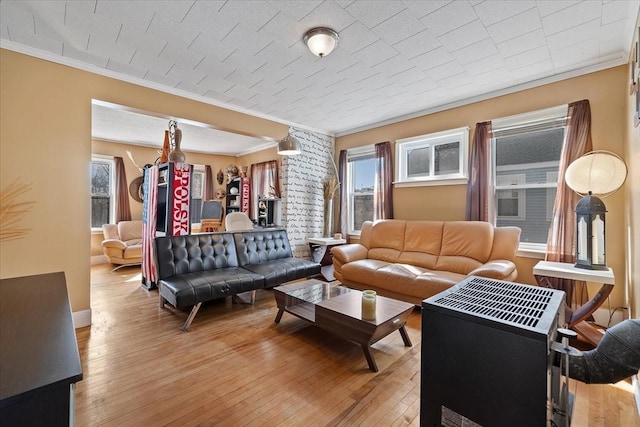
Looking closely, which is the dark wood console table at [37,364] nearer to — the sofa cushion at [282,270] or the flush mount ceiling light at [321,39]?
the sofa cushion at [282,270]

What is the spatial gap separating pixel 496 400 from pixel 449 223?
310 centimetres

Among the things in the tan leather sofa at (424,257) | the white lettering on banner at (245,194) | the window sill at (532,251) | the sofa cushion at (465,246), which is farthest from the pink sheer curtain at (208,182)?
the window sill at (532,251)

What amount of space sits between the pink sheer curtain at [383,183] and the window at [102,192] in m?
5.61

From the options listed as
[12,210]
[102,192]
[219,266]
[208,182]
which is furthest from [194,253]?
[208,182]

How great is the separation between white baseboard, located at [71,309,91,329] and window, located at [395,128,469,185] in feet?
13.8

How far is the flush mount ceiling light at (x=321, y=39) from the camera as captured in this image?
7.32ft

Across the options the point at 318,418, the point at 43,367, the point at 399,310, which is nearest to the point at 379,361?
the point at 399,310

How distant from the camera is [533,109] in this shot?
320 cm

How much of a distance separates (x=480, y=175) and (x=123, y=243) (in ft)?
19.9

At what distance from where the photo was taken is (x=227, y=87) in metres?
3.38

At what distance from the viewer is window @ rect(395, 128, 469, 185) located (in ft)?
12.5

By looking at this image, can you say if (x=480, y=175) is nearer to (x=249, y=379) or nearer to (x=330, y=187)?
→ (x=330, y=187)

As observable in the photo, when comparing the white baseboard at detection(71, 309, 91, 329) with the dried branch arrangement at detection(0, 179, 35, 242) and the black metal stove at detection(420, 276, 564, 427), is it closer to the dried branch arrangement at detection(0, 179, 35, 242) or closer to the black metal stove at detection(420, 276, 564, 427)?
the dried branch arrangement at detection(0, 179, 35, 242)

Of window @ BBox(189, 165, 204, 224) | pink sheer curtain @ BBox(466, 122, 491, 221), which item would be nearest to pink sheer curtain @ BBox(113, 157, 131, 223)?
window @ BBox(189, 165, 204, 224)
